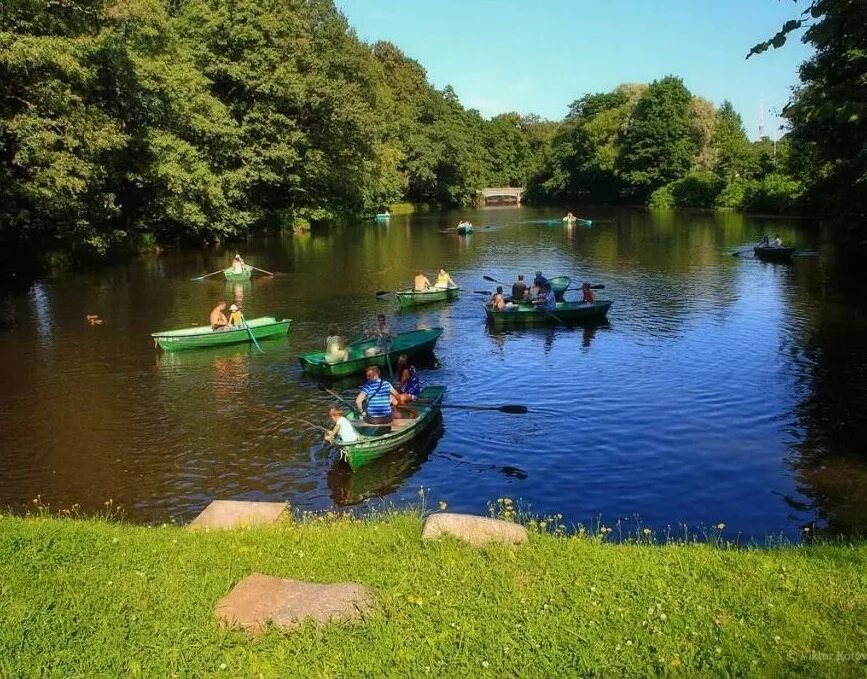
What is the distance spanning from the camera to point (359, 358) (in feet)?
63.9

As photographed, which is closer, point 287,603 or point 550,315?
point 287,603

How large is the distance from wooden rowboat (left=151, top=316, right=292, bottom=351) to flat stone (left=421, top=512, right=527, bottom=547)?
16.2 meters

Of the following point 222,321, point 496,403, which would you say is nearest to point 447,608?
point 496,403

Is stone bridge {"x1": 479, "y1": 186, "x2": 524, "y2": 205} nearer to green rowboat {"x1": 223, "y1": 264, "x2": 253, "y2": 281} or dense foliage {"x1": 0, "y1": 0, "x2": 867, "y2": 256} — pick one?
dense foliage {"x1": 0, "y1": 0, "x2": 867, "y2": 256}

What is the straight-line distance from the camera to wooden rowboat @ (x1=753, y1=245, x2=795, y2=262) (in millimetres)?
39906

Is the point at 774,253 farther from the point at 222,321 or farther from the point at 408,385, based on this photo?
the point at 408,385

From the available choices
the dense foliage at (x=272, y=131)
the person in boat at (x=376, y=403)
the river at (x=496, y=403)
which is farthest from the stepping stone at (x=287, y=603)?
the person in boat at (x=376, y=403)

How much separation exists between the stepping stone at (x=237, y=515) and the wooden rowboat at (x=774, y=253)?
37340 millimetres

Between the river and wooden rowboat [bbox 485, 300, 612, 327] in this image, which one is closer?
the river

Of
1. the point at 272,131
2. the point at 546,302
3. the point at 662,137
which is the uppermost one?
the point at 662,137

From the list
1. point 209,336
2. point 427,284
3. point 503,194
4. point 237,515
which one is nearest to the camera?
point 237,515

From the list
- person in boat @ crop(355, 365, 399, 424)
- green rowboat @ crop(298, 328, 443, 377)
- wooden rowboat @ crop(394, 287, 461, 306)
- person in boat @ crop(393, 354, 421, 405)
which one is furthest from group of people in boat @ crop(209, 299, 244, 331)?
person in boat @ crop(355, 365, 399, 424)

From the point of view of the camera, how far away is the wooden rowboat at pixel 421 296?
98.1 feet

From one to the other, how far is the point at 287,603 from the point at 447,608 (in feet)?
4.65
